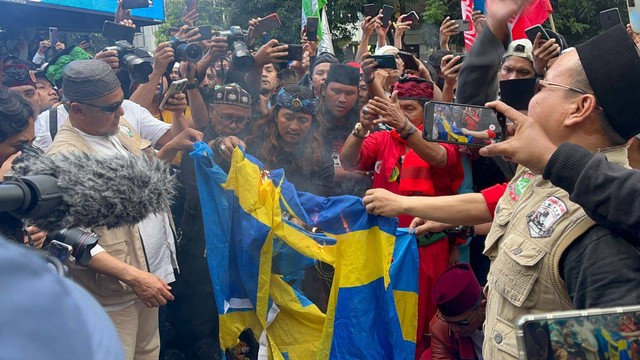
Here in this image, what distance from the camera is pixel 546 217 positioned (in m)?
2.05

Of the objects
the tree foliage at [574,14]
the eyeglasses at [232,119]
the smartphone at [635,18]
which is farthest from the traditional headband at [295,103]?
the tree foliage at [574,14]

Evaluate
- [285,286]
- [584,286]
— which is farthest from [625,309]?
[285,286]

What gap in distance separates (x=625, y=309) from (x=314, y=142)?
3560 millimetres

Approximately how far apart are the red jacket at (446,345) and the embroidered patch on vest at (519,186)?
5.25ft

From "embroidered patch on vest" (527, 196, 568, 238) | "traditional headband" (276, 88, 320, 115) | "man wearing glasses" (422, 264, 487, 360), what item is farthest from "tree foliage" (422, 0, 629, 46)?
"embroidered patch on vest" (527, 196, 568, 238)

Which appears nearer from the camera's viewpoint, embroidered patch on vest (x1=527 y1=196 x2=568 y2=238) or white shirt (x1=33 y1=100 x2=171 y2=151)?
embroidered patch on vest (x1=527 y1=196 x2=568 y2=238)

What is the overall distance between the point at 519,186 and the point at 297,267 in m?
1.45

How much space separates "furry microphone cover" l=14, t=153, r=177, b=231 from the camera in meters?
1.75

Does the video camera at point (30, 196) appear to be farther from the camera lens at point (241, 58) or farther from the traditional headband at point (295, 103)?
the camera lens at point (241, 58)

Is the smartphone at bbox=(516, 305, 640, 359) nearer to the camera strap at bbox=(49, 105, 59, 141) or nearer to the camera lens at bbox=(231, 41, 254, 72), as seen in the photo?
the camera strap at bbox=(49, 105, 59, 141)

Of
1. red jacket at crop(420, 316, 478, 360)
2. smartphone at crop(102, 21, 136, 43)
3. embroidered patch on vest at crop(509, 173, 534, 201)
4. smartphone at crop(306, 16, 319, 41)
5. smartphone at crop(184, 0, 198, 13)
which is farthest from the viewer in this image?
smartphone at crop(306, 16, 319, 41)

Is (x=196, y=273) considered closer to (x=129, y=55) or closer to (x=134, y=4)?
(x=129, y=55)

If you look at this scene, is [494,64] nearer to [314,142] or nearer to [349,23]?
[314,142]

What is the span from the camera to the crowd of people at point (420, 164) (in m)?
1.97
